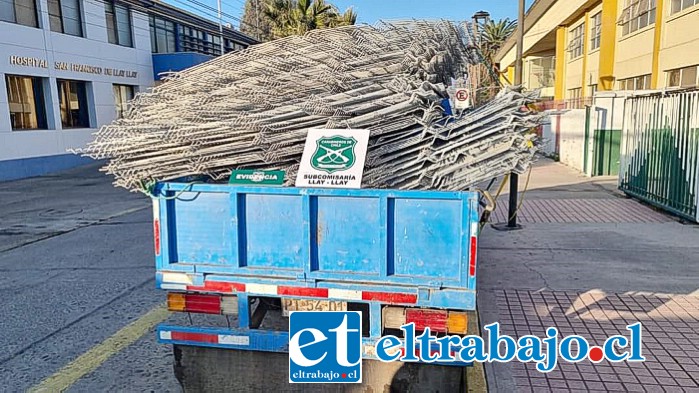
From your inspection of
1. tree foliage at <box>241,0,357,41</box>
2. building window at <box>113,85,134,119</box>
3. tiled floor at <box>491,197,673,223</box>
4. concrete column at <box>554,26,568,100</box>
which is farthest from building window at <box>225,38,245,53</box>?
tiled floor at <box>491,197,673,223</box>

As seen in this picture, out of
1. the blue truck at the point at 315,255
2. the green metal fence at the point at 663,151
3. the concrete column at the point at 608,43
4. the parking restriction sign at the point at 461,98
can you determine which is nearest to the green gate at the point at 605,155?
the green metal fence at the point at 663,151

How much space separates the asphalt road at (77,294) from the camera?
154 inches

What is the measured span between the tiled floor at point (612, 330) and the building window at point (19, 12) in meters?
17.9

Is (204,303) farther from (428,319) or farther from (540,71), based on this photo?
(540,71)

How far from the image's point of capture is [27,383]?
148 inches

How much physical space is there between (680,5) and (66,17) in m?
20.0

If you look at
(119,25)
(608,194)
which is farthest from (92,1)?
(608,194)

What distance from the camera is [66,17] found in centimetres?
1889

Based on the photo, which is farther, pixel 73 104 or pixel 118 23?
pixel 118 23

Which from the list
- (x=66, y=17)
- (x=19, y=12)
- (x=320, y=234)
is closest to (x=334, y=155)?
(x=320, y=234)

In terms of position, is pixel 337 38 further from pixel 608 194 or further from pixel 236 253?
pixel 608 194

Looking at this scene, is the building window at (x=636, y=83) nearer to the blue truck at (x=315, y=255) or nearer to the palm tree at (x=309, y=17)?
the palm tree at (x=309, y=17)

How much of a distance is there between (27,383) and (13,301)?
2.19 meters

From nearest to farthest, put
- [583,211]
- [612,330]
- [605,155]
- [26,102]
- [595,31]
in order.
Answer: [612,330] → [583,211] → [605,155] → [26,102] → [595,31]
